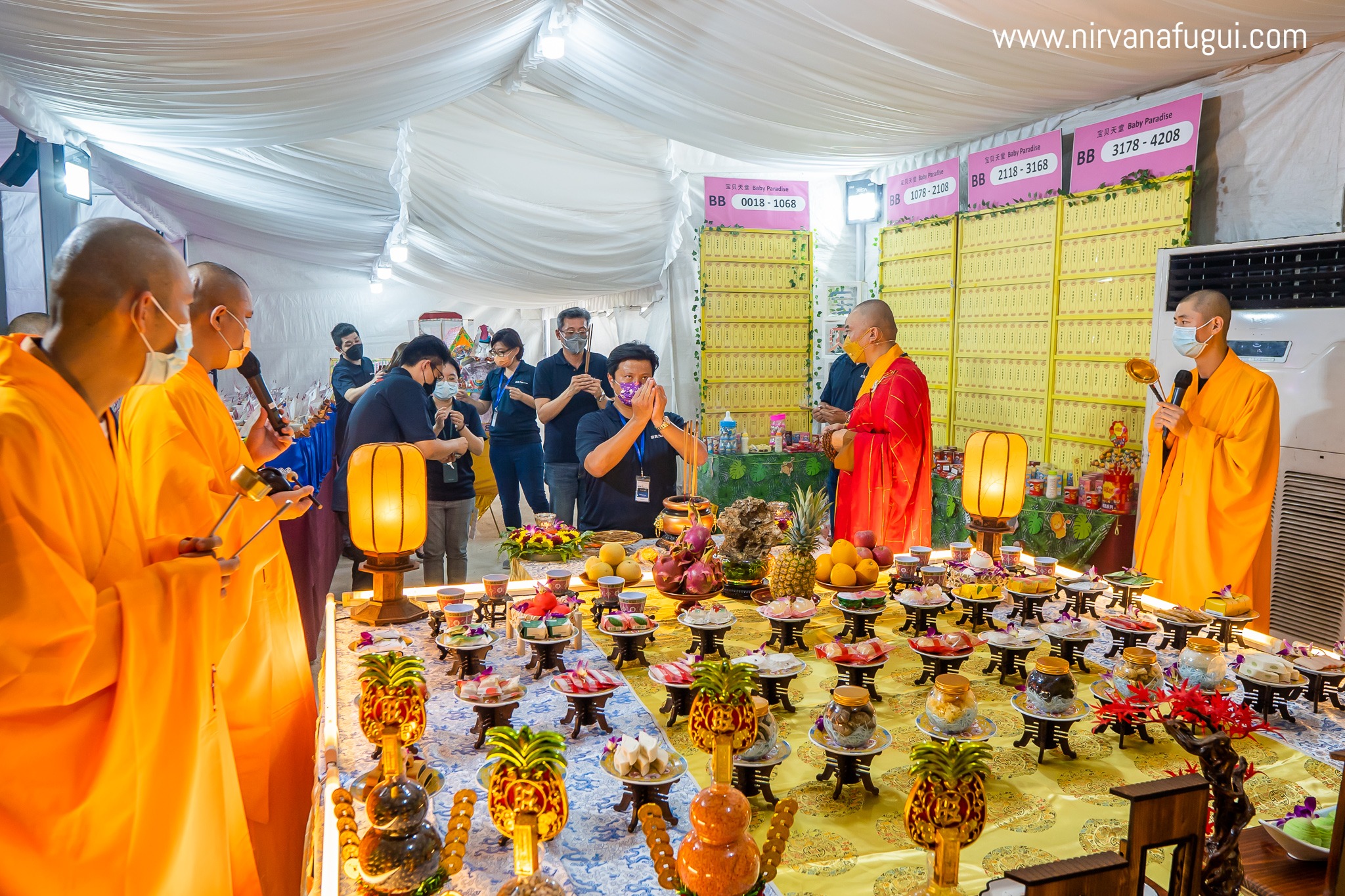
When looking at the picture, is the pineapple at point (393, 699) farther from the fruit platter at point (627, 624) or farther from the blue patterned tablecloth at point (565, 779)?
the fruit platter at point (627, 624)

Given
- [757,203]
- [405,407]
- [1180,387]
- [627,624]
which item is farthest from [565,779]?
[757,203]

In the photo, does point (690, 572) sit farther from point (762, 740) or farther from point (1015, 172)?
point (1015, 172)

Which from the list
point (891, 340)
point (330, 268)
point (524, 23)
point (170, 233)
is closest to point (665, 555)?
point (891, 340)

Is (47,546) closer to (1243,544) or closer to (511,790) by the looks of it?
(511,790)

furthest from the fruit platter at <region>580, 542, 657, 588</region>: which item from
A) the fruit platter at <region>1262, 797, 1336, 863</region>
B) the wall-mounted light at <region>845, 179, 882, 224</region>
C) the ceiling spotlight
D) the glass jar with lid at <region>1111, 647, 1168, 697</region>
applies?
the wall-mounted light at <region>845, 179, 882, 224</region>

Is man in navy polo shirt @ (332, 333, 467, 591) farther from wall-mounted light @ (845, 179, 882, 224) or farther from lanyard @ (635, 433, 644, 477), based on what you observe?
wall-mounted light @ (845, 179, 882, 224)

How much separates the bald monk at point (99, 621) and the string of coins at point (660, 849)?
103cm

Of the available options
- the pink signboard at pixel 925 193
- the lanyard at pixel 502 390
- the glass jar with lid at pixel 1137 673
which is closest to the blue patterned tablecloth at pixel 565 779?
the glass jar with lid at pixel 1137 673

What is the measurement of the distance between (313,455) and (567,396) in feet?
5.79

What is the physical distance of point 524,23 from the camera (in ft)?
16.4

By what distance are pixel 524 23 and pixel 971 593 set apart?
415 cm

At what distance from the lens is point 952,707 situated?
6.10 ft

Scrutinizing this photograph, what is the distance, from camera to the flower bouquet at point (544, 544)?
360cm

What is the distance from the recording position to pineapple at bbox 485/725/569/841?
1.18 m
